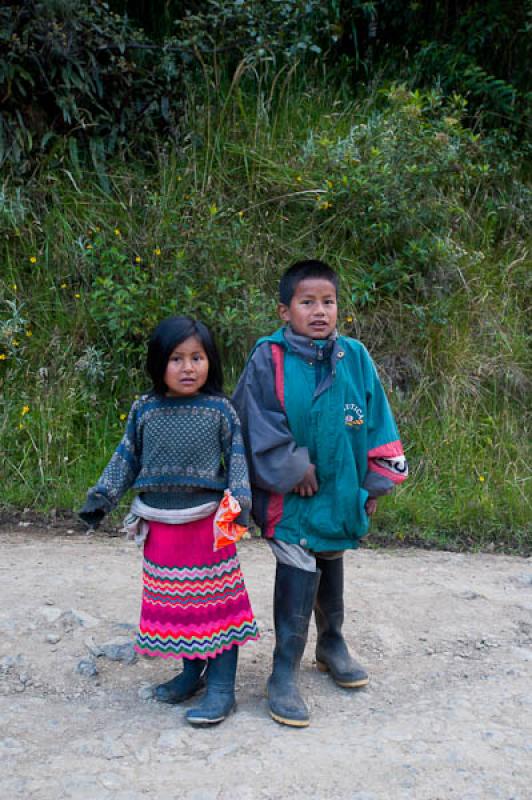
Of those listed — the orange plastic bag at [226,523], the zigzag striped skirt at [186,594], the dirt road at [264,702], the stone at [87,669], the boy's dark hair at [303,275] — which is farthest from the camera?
the stone at [87,669]

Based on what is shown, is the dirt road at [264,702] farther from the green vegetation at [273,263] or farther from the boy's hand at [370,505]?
the green vegetation at [273,263]

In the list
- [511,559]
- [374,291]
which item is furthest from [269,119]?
[511,559]

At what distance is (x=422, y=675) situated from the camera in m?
3.58

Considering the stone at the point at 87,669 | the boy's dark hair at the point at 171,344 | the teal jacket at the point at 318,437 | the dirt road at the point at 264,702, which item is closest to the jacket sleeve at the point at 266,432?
the teal jacket at the point at 318,437

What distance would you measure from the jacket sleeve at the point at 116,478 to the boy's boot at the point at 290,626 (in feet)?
2.12

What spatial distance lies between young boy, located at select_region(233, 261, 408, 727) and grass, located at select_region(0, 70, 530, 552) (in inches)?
81.3

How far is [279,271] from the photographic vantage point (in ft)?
21.1

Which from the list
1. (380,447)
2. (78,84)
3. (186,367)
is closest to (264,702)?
(380,447)

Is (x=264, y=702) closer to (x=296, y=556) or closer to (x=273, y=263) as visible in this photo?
(x=296, y=556)

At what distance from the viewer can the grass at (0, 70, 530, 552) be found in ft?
18.2

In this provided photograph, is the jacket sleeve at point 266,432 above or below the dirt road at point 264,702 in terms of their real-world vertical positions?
above

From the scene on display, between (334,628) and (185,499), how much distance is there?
2.76 ft

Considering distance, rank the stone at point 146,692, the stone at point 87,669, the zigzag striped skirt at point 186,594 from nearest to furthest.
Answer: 1. the zigzag striped skirt at point 186,594
2. the stone at point 146,692
3. the stone at point 87,669

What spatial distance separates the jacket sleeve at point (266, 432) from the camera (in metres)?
3.11
